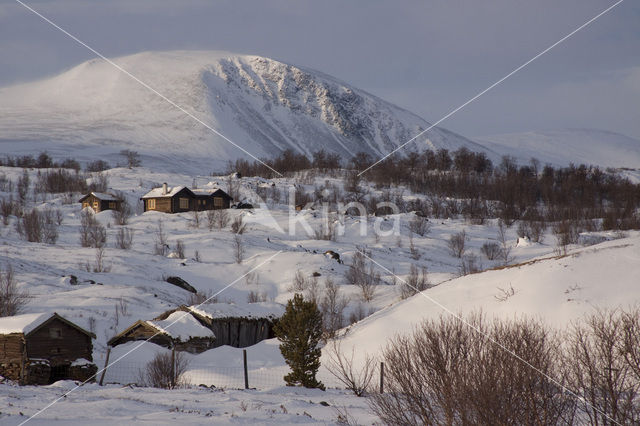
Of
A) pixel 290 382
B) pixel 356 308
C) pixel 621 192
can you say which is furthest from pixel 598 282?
pixel 621 192

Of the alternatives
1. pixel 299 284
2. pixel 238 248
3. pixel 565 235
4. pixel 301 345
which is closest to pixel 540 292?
pixel 301 345

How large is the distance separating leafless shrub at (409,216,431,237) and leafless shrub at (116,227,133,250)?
3972 cm

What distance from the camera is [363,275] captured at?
5691 cm

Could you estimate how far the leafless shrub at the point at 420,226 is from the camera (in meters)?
87.7

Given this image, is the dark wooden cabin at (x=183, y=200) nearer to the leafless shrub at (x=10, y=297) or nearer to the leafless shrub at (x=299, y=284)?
the leafless shrub at (x=299, y=284)

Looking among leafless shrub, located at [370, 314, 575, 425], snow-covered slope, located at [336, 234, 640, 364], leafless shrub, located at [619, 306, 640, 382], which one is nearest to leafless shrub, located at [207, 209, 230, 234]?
snow-covered slope, located at [336, 234, 640, 364]

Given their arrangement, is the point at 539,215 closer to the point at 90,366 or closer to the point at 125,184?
the point at 125,184

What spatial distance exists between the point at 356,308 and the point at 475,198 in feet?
304

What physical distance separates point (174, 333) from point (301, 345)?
→ 13359mm

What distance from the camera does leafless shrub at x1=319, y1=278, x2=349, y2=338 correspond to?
42.5 meters

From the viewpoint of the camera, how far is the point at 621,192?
139250mm

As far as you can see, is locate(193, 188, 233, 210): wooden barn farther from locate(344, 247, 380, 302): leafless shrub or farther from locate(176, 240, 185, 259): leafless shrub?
locate(344, 247, 380, 302): leafless shrub

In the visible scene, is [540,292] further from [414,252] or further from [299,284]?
[414,252]

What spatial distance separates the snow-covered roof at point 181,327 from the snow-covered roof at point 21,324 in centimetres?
810
